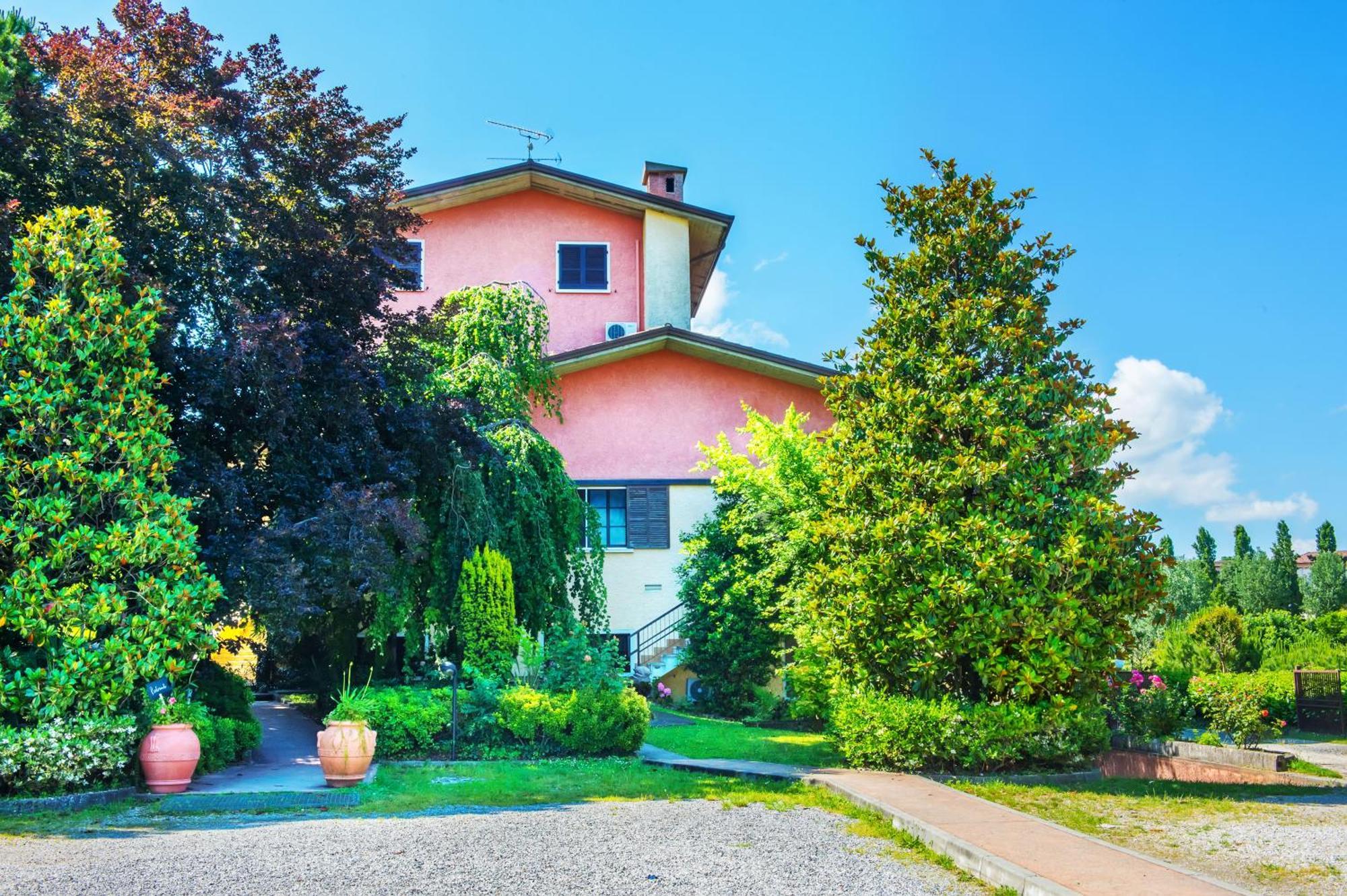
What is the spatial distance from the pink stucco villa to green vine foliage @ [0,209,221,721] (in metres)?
9.93

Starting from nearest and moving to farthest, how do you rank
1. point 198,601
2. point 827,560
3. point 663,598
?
point 198,601 → point 827,560 → point 663,598

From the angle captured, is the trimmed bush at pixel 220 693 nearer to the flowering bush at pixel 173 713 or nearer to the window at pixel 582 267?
the flowering bush at pixel 173 713

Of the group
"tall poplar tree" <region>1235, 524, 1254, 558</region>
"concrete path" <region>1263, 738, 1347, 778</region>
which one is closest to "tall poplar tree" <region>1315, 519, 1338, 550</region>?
"tall poplar tree" <region>1235, 524, 1254, 558</region>

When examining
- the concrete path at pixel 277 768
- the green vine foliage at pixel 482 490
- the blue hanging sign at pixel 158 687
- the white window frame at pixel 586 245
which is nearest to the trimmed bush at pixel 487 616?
the green vine foliage at pixel 482 490

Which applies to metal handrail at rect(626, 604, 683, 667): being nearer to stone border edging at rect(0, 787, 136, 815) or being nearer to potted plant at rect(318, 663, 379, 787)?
potted plant at rect(318, 663, 379, 787)

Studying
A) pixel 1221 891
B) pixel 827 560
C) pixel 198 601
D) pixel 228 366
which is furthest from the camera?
pixel 827 560

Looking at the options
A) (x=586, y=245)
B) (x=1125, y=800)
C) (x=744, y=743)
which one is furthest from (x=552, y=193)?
(x=1125, y=800)

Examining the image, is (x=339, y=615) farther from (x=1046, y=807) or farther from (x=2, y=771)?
(x=1046, y=807)

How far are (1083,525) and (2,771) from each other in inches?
431

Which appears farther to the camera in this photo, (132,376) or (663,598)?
(663,598)

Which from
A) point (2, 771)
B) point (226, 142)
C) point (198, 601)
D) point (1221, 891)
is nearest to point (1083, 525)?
point (1221, 891)

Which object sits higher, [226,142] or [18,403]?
[226,142]

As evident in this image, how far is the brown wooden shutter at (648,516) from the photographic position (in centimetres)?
2278

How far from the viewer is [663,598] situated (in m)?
22.7
